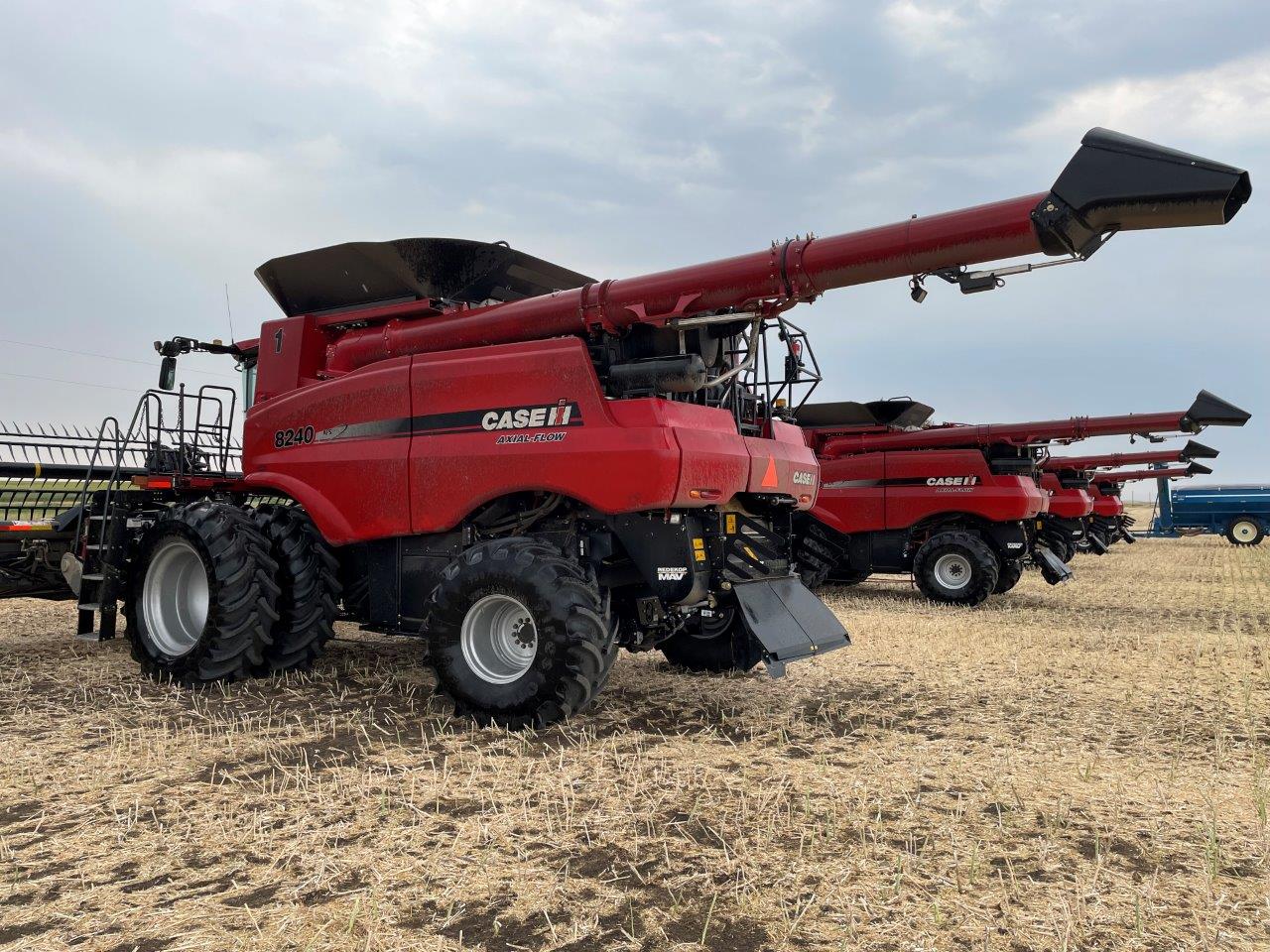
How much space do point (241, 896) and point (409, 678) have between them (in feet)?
11.9

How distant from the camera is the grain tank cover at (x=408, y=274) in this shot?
6.20 m

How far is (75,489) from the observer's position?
8641mm

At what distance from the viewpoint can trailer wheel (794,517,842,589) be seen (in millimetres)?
12008

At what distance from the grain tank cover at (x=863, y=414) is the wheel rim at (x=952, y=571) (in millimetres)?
2063

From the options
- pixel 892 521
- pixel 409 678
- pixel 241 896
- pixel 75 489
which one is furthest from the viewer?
pixel 892 521

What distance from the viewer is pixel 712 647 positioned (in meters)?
6.74

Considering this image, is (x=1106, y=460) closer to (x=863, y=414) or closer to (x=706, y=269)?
(x=863, y=414)

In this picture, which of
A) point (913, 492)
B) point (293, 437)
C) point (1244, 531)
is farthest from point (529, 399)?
point (1244, 531)

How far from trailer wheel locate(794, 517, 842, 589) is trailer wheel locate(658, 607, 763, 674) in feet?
15.7

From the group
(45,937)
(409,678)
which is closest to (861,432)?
(409,678)

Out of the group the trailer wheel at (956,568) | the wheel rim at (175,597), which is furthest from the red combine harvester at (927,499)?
the wheel rim at (175,597)

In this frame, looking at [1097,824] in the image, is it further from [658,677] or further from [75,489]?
Answer: [75,489]

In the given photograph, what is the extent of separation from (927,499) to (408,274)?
8393 mm

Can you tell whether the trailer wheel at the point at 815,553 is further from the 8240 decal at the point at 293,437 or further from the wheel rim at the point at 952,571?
the 8240 decal at the point at 293,437
